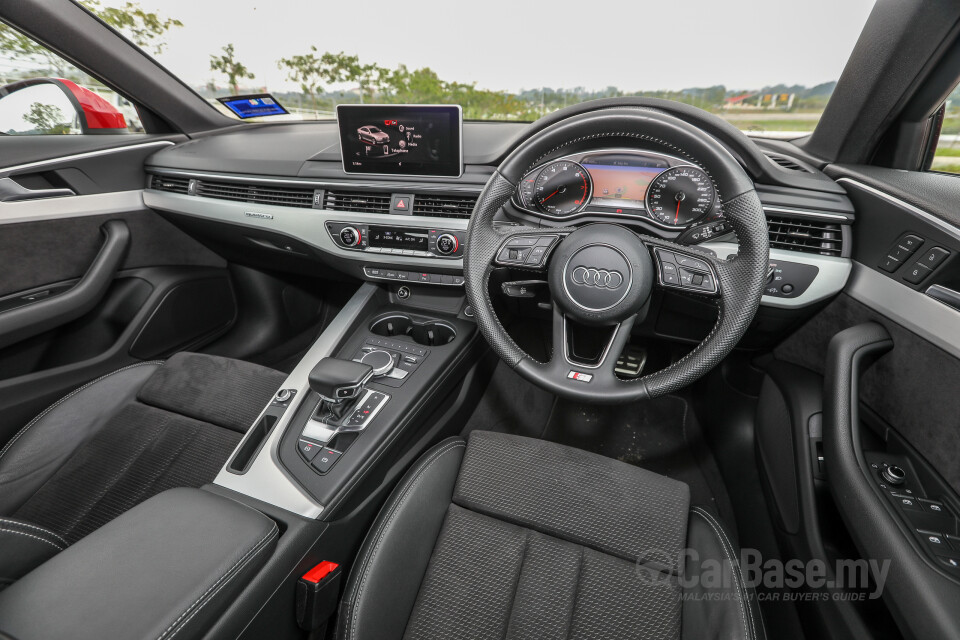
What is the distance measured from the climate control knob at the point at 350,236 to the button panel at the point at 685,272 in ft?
3.34

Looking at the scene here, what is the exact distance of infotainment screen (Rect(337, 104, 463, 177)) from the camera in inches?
60.7

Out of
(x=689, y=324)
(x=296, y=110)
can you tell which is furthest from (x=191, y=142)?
(x=689, y=324)

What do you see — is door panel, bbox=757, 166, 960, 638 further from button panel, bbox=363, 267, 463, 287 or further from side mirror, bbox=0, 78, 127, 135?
side mirror, bbox=0, 78, 127, 135

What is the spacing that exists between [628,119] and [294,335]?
205 centimetres

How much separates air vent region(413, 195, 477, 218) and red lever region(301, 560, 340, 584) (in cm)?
104

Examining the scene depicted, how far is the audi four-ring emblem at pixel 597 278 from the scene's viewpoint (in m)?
1.12

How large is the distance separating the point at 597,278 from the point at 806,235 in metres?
0.64

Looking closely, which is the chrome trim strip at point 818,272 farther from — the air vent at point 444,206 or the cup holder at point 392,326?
the cup holder at point 392,326

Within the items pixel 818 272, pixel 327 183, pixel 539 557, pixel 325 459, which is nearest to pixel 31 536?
pixel 325 459

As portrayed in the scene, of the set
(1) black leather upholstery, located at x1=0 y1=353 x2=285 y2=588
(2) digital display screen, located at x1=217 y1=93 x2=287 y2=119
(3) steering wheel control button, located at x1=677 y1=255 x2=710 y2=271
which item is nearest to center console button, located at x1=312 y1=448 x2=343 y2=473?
(1) black leather upholstery, located at x1=0 y1=353 x2=285 y2=588

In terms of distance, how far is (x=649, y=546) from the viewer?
3.89ft

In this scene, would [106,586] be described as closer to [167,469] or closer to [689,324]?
[167,469]

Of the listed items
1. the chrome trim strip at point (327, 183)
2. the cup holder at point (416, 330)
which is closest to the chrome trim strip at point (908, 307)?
the chrome trim strip at point (327, 183)

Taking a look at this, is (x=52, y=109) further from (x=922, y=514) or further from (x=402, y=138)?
(x=922, y=514)
